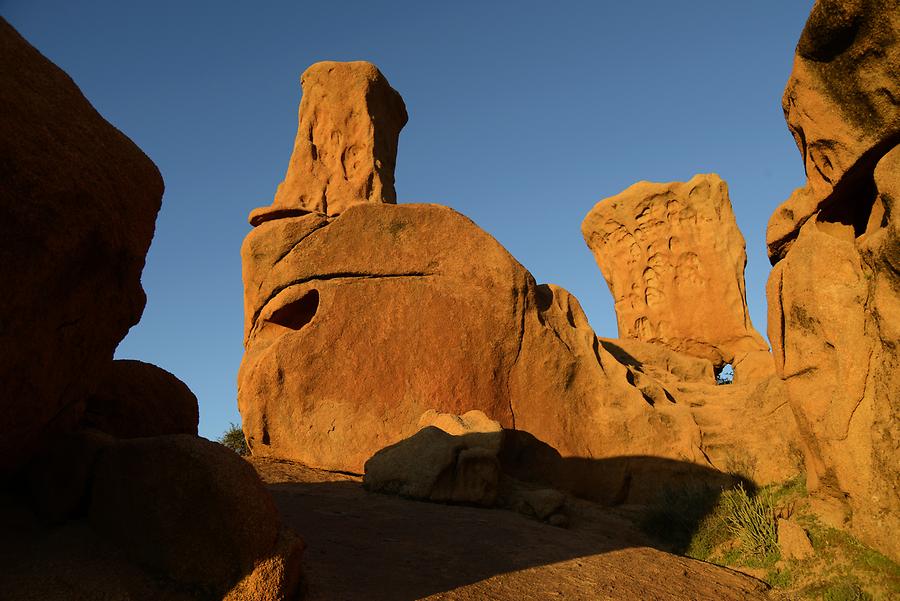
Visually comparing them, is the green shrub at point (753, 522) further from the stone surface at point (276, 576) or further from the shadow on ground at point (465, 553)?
the stone surface at point (276, 576)

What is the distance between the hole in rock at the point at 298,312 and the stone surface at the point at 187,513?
272 inches

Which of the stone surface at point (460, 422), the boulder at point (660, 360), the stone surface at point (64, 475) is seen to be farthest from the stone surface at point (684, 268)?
the stone surface at point (64, 475)

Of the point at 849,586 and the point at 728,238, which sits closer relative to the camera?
the point at 849,586

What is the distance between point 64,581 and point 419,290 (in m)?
7.86

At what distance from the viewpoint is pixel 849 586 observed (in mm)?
6297

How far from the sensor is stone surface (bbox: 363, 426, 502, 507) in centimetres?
873

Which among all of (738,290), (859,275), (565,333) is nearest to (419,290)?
(565,333)

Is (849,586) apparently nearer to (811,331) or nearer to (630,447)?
(811,331)

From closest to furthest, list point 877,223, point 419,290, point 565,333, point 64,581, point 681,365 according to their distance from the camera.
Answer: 1. point 64,581
2. point 877,223
3. point 419,290
4. point 565,333
5. point 681,365

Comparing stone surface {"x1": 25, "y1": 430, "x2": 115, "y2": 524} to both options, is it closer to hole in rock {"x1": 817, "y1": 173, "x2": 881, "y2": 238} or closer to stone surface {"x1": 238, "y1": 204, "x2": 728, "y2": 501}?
stone surface {"x1": 238, "y1": 204, "x2": 728, "y2": 501}

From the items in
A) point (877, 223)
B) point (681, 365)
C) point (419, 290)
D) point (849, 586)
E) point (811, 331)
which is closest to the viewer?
point (849, 586)

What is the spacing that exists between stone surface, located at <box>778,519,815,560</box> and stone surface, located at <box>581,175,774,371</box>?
12.4 metres

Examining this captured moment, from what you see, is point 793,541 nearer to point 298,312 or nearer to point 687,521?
point 687,521

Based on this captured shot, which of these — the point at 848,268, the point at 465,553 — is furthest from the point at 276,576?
the point at 848,268
